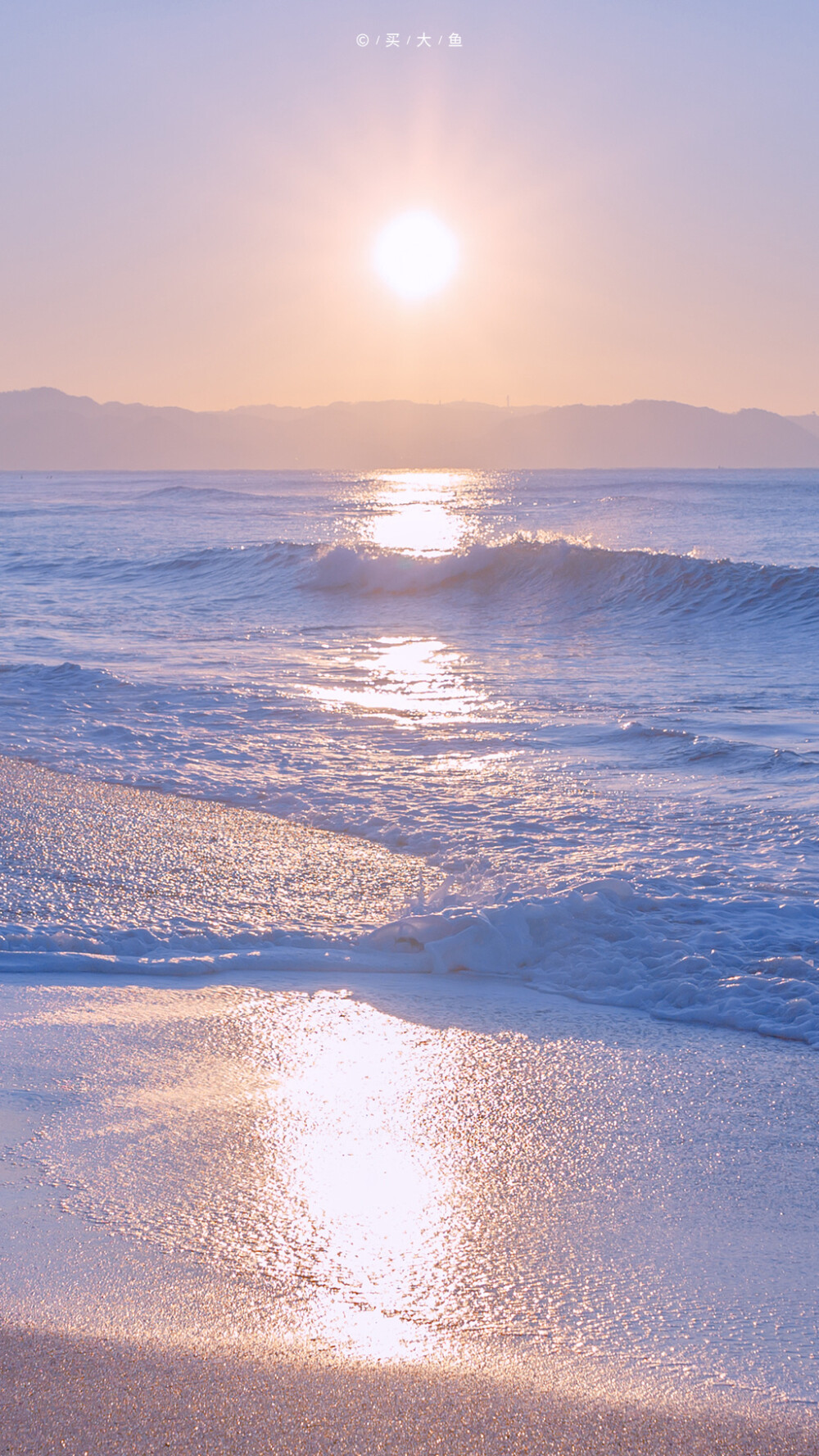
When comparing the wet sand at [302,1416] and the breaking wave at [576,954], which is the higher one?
the breaking wave at [576,954]

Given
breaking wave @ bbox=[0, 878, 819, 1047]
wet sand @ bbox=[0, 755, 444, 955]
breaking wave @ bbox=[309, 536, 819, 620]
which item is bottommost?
breaking wave @ bbox=[0, 878, 819, 1047]

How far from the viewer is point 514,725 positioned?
8.01 metres

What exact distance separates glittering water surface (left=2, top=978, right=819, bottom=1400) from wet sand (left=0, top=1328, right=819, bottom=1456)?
0.31 ft

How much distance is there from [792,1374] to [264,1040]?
5.75 feet

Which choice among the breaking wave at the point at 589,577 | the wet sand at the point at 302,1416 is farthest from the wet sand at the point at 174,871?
the breaking wave at the point at 589,577

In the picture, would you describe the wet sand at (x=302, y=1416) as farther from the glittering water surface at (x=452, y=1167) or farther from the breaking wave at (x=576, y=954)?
the breaking wave at (x=576, y=954)

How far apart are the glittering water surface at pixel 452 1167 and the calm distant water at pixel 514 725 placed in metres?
0.60

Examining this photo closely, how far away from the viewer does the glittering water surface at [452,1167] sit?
1.89 metres

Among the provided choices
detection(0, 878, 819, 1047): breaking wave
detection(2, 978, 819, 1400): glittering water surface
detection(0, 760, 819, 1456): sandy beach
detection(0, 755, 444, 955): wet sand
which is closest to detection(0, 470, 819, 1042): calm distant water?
detection(0, 878, 819, 1047): breaking wave

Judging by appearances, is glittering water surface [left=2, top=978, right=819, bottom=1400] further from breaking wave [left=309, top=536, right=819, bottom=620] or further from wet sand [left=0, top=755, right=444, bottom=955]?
breaking wave [left=309, top=536, right=819, bottom=620]

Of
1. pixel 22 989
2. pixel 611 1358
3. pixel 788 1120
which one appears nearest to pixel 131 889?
pixel 22 989

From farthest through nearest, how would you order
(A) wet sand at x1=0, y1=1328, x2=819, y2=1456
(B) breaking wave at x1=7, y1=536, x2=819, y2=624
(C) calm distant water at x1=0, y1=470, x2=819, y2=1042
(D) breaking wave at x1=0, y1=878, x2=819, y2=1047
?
(B) breaking wave at x1=7, y1=536, x2=819, y2=624, (C) calm distant water at x1=0, y1=470, x2=819, y2=1042, (D) breaking wave at x1=0, y1=878, x2=819, y2=1047, (A) wet sand at x1=0, y1=1328, x2=819, y2=1456

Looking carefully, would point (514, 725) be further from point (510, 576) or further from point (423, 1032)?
point (510, 576)

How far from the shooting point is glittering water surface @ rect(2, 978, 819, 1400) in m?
1.89
